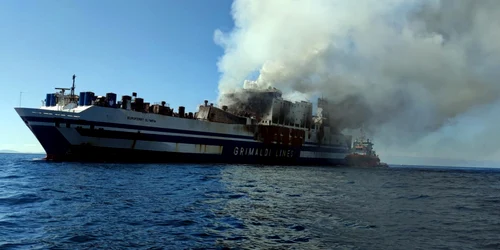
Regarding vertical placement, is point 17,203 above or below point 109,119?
below

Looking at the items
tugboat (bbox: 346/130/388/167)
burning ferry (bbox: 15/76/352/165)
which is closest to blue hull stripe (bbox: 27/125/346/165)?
burning ferry (bbox: 15/76/352/165)

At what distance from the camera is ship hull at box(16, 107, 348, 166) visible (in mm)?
48188

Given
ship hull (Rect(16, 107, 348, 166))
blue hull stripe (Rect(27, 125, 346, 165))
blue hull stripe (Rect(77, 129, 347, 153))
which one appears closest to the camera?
ship hull (Rect(16, 107, 348, 166))

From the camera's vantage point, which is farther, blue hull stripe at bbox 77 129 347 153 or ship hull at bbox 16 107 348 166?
blue hull stripe at bbox 77 129 347 153

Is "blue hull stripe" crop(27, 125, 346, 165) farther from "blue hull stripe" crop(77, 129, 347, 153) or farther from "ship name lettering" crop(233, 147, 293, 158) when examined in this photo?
"blue hull stripe" crop(77, 129, 347, 153)

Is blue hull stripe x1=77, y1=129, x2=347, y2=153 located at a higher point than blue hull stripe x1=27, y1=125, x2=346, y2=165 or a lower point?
higher

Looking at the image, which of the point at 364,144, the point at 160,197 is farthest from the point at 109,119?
the point at 364,144

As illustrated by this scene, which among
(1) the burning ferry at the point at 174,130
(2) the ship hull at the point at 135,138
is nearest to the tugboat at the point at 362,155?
(1) the burning ferry at the point at 174,130

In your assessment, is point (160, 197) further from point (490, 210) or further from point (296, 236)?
point (490, 210)

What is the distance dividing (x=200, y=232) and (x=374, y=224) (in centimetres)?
708

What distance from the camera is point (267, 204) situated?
19.0m

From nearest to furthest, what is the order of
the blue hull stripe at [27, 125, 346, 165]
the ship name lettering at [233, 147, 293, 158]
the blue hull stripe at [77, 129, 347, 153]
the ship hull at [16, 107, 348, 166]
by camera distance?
the ship hull at [16, 107, 348, 166]
the blue hull stripe at [27, 125, 346, 165]
the blue hull stripe at [77, 129, 347, 153]
the ship name lettering at [233, 147, 293, 158]

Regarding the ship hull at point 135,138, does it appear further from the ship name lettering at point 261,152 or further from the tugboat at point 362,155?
the tugboat at point 362,155

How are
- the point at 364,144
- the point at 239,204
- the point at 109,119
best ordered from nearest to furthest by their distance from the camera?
the point at 239,204
the point at 109,119
the point at 364,144
